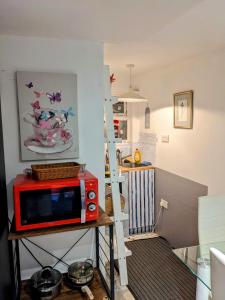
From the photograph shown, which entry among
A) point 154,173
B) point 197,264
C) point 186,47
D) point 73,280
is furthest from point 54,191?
point 154,173

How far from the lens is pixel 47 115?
6.24 ft

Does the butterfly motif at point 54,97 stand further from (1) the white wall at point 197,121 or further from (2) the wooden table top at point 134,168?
(2) the wooden table top at point 134,168

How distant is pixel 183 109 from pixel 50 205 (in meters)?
1.93

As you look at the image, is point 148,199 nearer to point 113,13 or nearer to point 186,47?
point 186,47

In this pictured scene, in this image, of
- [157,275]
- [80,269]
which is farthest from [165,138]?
[80,269]

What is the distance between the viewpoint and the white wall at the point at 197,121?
2.42 m

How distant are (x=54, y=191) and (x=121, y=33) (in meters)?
1.11

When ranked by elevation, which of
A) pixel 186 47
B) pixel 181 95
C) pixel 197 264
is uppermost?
pixel 186 47

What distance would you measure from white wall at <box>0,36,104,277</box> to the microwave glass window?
0.47 m

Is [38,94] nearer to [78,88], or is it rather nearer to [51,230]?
[78,88]

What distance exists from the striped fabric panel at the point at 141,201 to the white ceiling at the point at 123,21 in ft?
5.59

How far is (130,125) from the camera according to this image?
3.92 metres

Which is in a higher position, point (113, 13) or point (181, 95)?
point (113, 13)

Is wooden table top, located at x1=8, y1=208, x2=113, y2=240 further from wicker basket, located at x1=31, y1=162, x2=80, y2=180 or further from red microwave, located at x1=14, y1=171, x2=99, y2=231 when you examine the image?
wicker basket, located at x1=31, y1=162, x2=80, y2=180
